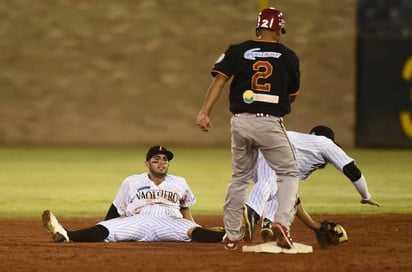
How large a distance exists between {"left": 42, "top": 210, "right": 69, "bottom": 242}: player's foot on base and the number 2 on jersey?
78.4 inches

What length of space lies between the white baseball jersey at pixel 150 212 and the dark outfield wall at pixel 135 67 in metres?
13.0

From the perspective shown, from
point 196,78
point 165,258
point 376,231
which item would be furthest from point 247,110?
point 196,78

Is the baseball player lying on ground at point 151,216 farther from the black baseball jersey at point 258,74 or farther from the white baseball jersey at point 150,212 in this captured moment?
the black baseball jersey at point 258,74

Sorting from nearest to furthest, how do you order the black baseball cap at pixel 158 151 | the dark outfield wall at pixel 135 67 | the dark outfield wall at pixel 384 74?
the black baseball cap at pixel 158 151
the dark outfield wall at pixel 384 74
the dark outfield wall at pixel 135 67

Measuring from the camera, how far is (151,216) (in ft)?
28.6

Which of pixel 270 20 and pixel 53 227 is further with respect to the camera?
pixel 53 227

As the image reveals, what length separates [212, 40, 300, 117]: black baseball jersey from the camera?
24.8ft

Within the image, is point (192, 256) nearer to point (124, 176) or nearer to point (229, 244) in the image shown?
point (229, 244)

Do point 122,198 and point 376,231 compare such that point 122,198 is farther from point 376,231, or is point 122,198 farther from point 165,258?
point 376,231

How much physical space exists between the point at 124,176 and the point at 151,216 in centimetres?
711

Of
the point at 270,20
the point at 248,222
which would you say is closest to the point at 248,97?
the point at 270,20

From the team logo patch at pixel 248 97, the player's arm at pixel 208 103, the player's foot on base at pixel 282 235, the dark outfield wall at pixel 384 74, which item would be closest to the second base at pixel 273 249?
the player's foot on base at pixel 282 235

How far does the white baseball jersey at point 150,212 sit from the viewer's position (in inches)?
339

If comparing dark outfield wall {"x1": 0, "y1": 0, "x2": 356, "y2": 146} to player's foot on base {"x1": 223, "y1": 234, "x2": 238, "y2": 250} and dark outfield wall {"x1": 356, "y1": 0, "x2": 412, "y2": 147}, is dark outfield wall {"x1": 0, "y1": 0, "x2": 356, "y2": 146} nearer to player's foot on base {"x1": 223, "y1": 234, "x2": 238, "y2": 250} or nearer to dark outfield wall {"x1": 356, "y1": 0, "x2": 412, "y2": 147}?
dark outfield wall {"x1": 356, "y1": 0, "x2": 412, "y2": 147}
